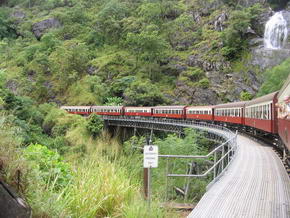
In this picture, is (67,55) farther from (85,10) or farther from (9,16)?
(9,16)

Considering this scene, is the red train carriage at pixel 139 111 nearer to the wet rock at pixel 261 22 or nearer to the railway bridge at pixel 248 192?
the wet rock at pixel 261 22

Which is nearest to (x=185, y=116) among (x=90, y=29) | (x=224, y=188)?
(x=224, y=188)

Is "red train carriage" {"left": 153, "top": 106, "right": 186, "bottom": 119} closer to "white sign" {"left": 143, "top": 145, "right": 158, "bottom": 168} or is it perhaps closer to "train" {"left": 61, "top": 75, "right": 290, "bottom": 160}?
"train" {"left": 61, "top": 75, "right": 290, "bottom": 160}

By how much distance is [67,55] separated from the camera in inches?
2675

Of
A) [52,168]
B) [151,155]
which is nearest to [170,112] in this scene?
[151,155]

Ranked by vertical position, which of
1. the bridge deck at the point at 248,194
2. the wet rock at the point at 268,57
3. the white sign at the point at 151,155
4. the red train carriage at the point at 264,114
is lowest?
the bridge deck at the point at 248,194

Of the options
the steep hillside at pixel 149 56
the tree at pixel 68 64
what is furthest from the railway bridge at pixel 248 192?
the tree at pixel 68 64

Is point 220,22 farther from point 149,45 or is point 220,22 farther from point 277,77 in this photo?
point 277,77

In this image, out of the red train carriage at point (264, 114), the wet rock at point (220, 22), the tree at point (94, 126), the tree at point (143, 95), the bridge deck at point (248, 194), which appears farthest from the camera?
the wet rock at point (220, 22)

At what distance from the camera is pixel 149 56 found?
65.7 m

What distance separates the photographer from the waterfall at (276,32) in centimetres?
5384

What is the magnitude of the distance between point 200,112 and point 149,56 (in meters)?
31.7

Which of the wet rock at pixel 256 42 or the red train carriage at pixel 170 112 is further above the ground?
the wet rock at pixel 256 42

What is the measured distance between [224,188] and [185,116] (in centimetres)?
3191
